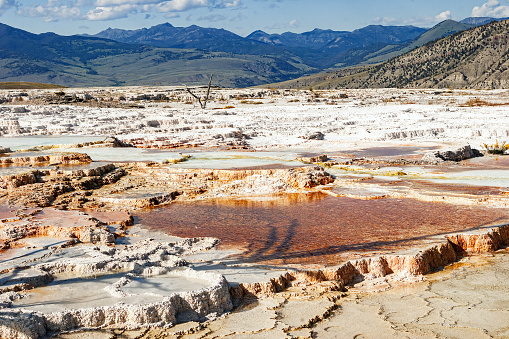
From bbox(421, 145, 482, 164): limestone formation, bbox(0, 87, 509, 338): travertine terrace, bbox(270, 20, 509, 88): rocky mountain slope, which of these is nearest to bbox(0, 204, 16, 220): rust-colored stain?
bbox(0, 87, 509, 338): travertine terrace

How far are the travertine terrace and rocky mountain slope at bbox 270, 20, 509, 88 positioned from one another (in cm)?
4967

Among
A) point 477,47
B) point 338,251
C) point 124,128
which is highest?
point 477,47

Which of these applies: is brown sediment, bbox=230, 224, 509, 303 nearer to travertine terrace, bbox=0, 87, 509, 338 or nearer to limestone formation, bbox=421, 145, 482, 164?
travertine terrace, bbox=0, 87, 509, 338

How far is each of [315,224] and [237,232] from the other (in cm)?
122

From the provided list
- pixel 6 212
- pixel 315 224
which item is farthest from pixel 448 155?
pixel 6 212

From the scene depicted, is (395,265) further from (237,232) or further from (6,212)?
(6,212)

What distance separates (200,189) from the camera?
1109 centimetres

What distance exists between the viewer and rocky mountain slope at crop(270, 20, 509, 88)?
209 ft

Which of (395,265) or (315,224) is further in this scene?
(315,224)

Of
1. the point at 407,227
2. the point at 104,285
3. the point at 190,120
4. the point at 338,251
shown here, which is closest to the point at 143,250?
the point at 104,285

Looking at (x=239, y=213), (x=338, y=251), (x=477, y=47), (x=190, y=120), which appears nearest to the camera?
(x=338, y=251)

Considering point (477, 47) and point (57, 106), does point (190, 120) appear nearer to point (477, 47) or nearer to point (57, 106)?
point (57, 106)

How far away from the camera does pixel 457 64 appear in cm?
6962

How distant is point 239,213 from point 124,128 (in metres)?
12.1
